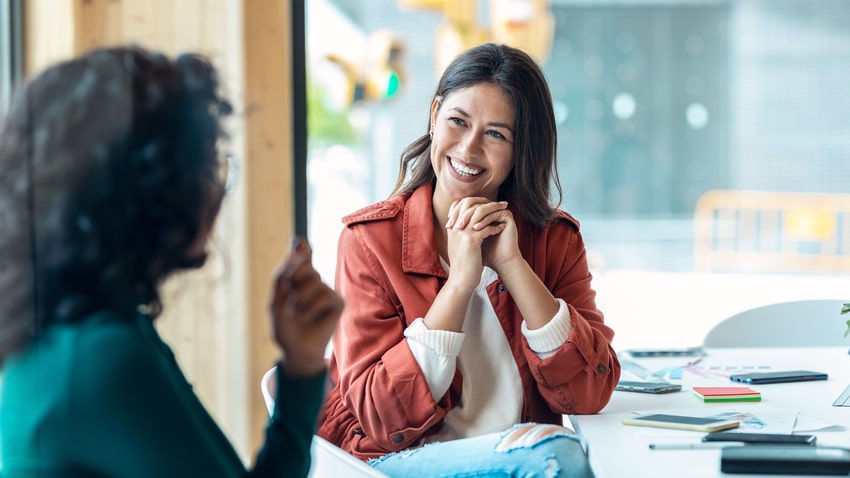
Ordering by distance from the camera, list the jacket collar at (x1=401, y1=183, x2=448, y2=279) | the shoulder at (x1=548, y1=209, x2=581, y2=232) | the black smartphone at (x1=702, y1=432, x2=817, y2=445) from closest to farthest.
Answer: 1. the black smartphone at (x1=702, y1=432, x2=817, y2=445)
2. the jacket collar at (x1=401, y1=183, x2=448, y2=279)
3. the shoulder at (x1=548, y1=209, x2=581, y2=232)

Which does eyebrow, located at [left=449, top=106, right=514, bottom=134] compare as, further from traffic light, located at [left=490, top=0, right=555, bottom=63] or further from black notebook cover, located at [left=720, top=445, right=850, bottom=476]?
traffic light, located at [left=490, top=0, right=555, bottom=63]

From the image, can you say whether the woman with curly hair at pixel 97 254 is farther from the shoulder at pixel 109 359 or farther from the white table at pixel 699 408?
the white table at pixel 699 408

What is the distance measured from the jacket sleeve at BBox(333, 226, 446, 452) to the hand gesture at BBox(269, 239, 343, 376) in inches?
22.7

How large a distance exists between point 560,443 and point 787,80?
701 centimetres

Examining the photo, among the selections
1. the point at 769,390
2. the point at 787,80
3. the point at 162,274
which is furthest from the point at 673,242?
the point at 162,274

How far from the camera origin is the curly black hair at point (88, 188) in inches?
27.9

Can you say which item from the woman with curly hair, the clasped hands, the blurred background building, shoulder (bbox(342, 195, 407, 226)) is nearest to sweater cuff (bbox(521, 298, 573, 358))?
the clasped hands

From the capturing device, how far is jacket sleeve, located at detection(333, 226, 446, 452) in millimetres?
1462

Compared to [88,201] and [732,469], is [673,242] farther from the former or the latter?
[88,201]

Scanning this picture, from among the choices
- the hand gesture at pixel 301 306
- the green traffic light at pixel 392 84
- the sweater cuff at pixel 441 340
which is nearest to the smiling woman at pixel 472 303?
the sweater cuff at pixel 441 340

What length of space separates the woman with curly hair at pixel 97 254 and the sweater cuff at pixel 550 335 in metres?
0.81

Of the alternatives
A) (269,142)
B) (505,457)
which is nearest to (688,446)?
(505,457)

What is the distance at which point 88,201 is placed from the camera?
2.33 feet

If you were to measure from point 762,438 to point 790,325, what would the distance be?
1.31 meters
